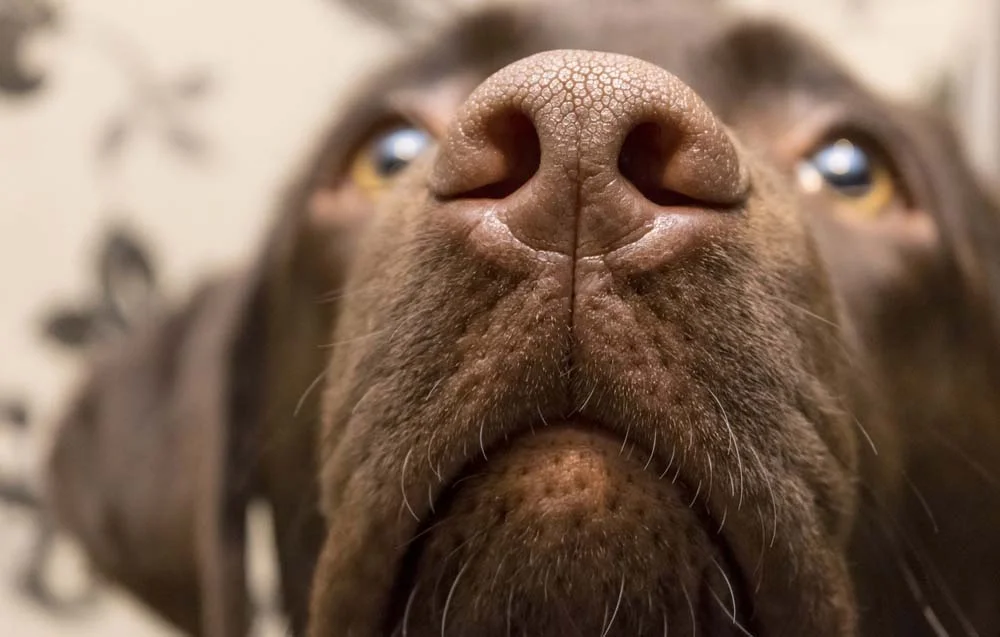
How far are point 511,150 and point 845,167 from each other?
59 cm

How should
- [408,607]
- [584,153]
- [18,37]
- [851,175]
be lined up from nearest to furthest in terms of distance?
1. [584,153]
2. [408,607]
3. [851,175]
4. [18,37]

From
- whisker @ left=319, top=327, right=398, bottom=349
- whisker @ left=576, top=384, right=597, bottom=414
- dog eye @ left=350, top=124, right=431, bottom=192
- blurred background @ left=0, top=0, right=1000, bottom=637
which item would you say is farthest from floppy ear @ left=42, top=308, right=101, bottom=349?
whisker @ left=576, top=384, right=597, bottom=414

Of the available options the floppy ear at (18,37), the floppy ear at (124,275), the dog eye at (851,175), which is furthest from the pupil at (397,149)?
the floppy ear at (18,37)

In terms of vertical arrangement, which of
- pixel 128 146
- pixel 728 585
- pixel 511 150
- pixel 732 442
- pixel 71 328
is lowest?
pixel 71 328

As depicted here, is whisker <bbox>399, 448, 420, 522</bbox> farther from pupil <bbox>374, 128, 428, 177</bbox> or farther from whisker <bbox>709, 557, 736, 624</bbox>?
pupil <bbox>374, 128, 428, 177</bbox>

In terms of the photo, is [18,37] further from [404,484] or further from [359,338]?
[404,484]

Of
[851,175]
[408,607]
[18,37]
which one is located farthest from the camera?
[18,37]

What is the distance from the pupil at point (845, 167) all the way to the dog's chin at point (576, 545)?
0.56 metres

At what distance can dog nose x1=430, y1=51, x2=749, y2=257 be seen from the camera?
1.87 ft

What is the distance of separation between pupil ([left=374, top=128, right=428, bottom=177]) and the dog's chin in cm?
52

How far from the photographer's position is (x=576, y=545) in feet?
1.99

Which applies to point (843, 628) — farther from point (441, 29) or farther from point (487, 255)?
point (441, 29)

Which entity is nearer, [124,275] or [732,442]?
[732,442]

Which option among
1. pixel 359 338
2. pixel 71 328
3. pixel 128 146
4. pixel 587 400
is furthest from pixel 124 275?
pixel 587 400
